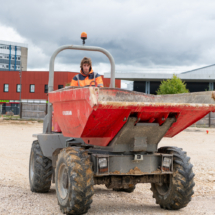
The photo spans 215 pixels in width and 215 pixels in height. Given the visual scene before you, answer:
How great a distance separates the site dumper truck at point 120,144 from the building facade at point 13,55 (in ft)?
262

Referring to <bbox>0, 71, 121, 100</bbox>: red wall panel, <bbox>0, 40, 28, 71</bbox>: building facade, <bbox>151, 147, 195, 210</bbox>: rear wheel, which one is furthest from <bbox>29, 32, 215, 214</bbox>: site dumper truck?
<bbox>0, 40, 28, 71</bbox>: building facade

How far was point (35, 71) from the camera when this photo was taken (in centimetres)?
4762

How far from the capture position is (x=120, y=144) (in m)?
3.94

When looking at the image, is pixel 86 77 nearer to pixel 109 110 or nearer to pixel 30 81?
pixel 109 110

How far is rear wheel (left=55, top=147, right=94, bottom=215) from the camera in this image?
3672 millimetres

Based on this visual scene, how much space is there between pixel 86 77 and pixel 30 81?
146ft

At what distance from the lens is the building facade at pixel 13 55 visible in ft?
265

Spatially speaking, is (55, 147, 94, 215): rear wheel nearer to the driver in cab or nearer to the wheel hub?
the wheel hub

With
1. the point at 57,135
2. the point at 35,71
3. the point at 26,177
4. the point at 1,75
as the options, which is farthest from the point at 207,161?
the point at 1,75

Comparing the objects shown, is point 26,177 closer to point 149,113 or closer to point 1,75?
point 149,113

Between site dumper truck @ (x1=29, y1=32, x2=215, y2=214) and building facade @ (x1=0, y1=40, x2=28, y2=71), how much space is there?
7989cm

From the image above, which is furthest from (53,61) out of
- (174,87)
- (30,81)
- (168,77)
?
(30,81)

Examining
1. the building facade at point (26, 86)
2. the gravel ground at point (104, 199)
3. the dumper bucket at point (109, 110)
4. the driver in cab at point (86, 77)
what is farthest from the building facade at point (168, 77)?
the dumper bucket at point (109, 110)

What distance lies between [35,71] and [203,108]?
45642 millimetres
